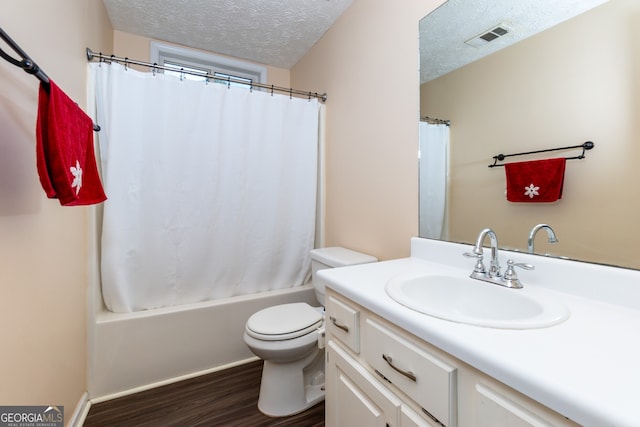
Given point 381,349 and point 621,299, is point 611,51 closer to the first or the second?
point 621,299

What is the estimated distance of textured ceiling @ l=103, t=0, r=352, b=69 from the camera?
1.83 meters

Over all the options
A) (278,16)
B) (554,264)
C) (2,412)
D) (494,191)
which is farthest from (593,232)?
(278,16)

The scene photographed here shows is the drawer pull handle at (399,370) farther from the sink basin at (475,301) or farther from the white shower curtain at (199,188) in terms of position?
the white shower curtain at (199,188)

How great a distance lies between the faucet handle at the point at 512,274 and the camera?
89cm

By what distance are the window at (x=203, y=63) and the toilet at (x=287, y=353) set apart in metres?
1.75

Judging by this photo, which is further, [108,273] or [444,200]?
[108,273]

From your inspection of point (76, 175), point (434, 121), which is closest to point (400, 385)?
point (434, 121)

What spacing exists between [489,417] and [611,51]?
3.35 ft

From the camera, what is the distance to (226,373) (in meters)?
1.76

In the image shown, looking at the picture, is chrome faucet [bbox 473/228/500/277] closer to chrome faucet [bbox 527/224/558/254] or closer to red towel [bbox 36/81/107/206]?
chrome faucet [bbox 527/224/558/254]

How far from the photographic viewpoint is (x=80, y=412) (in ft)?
4.51

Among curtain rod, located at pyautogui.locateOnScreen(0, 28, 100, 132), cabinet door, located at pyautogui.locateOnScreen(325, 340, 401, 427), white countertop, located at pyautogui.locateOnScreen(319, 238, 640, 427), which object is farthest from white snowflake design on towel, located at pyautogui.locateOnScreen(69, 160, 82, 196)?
cabinet door, located at pyautogui.locateOnScreen(325, 340, 401, 427)

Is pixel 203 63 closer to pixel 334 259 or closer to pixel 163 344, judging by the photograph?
pixel 334 259
